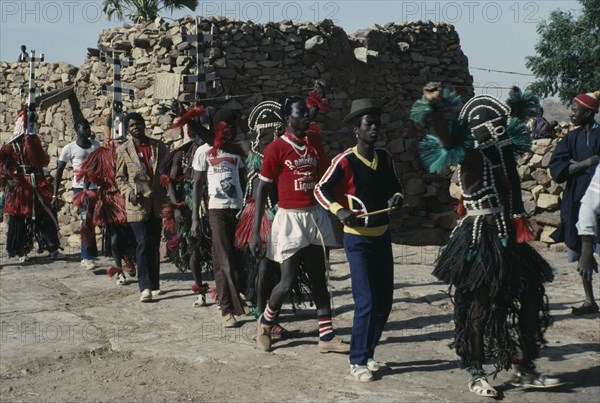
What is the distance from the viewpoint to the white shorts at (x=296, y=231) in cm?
625

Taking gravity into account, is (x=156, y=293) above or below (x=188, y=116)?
below

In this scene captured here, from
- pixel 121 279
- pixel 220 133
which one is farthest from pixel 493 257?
pixel 121 279

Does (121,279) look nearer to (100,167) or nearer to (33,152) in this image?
(100,167)

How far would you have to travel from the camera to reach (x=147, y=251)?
8695mm

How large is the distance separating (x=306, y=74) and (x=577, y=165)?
7.43m

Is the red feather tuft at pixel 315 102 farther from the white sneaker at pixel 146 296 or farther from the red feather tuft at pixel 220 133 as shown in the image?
the white sneaker at pixel 146 296

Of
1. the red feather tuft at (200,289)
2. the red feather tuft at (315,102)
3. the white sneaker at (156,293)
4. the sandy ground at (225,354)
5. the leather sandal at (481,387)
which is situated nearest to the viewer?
the leather sandal at (481,387)

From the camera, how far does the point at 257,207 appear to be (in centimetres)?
629

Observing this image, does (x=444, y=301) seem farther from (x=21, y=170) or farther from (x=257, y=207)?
(x=21, y=170)

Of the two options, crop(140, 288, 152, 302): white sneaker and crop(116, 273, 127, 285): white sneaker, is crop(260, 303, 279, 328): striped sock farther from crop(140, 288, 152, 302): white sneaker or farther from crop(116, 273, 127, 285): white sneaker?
crop(116, 273, 127, 285): white sneaker

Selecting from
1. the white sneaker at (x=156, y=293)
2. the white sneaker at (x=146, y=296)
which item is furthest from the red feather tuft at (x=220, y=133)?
the white sneaker at (x=156, y=293)

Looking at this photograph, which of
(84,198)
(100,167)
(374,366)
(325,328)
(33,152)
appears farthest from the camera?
(33,152)

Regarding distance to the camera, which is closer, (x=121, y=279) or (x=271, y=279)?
(x=271, y=279)

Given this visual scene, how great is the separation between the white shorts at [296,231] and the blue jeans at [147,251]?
269cm
